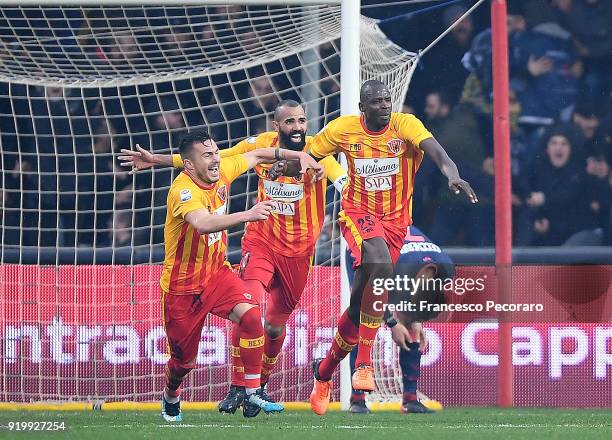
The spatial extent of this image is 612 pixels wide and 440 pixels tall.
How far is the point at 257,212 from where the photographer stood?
735 cm

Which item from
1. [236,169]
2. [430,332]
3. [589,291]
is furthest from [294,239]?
[589,291]

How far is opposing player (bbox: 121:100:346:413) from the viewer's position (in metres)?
9.17

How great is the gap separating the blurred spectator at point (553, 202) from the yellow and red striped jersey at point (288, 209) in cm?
352

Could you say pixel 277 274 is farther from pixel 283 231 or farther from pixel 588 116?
pixel 588 116

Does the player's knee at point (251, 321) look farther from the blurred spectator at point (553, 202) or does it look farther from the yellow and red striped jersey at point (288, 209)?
the blurred spectator at point (553, 202)

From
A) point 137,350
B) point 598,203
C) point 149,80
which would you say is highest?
point 149,80

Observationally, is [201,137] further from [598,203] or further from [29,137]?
[598,203]

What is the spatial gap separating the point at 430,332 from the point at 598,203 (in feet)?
9.81

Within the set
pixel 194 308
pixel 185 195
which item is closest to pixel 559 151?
pixel 194 308

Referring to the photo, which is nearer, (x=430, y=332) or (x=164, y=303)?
(x=164, y=303)

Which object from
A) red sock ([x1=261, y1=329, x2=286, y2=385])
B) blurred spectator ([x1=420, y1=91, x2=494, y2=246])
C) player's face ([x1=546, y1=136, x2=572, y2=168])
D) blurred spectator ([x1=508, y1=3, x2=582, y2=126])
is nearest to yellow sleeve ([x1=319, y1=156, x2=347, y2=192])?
red sock ([x1=261, y1=329, x2=286, y2=385])

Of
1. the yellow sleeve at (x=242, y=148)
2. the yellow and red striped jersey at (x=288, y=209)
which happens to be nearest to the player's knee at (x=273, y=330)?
the yellow and red striped jersey at (x=288, y=209)

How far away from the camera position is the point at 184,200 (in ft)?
26.8

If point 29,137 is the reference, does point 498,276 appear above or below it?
below
